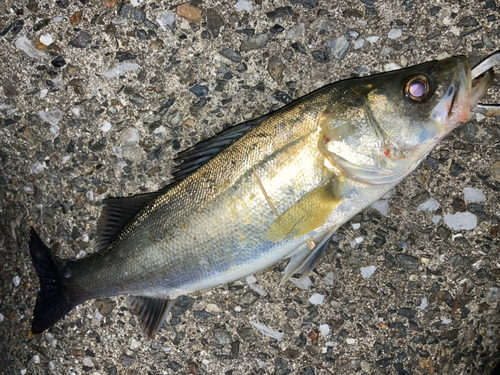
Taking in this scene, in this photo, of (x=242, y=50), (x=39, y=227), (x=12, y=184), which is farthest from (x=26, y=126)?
(x=242, y=50)

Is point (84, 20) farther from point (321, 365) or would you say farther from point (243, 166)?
point (321, 365)

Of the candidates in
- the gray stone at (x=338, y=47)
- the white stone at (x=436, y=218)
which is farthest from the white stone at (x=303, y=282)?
the gray stone at (x=338, y=47)

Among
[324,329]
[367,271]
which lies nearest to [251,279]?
[324,329]

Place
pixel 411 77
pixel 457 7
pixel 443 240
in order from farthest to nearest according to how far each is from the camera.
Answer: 1. pixel 443 240
2. pixel 457 7
3. pixel 411 77

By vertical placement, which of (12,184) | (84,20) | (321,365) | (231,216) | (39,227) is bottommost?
(321,365)

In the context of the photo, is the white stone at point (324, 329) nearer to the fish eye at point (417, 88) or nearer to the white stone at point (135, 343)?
the white stone at point (135, 343)

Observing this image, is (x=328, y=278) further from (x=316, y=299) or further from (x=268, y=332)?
(x=268, y=332)

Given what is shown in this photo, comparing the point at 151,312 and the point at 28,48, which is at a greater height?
the point at 28,48
